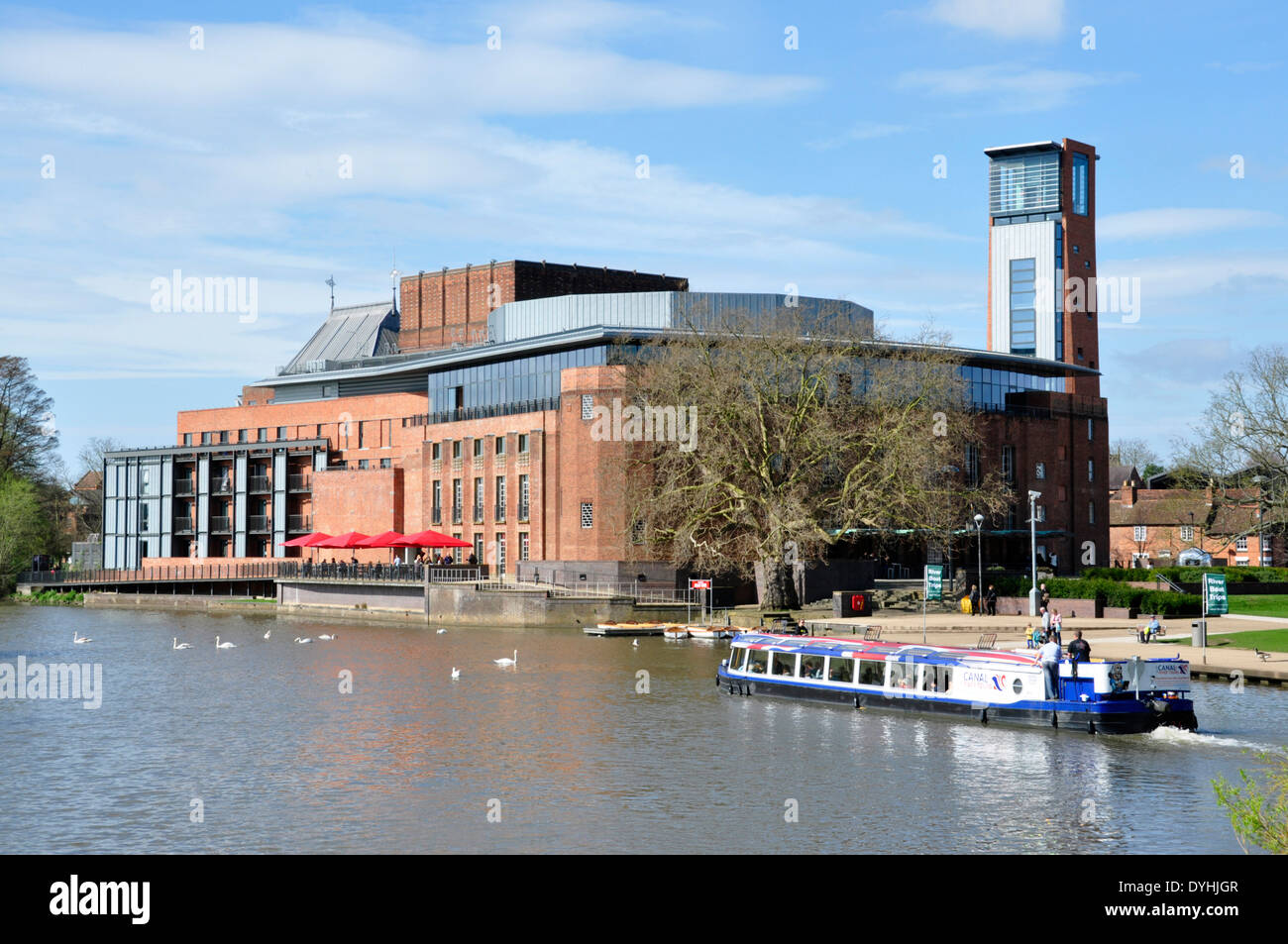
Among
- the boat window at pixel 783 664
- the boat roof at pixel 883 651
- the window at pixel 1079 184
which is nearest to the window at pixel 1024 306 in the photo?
the window at pixel 1079 184

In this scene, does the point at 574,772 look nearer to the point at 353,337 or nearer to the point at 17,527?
the point at 17,527

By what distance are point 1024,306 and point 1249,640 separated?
8404cm

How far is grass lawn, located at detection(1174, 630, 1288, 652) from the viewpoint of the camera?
4747 centimetres

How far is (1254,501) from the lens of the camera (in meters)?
78.1

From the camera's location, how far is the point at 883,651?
4047cm

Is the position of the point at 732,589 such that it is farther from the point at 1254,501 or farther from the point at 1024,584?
the point at 1254,501

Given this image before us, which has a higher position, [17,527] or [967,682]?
[17,527]

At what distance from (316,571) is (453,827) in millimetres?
69361

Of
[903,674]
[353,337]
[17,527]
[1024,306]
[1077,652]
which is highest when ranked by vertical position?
[1024,306]

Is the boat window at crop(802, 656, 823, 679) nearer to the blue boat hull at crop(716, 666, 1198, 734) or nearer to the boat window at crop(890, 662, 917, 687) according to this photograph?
the blue boat hull at crop(716, 666, 1198, 734)

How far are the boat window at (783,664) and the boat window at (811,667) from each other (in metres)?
0.38

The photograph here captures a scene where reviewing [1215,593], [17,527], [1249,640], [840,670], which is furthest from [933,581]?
[17,527]
